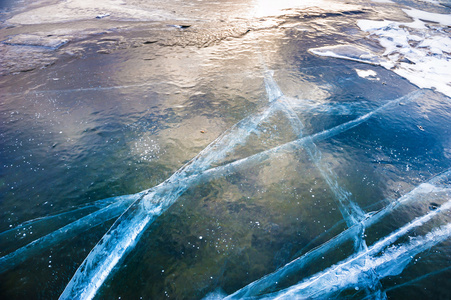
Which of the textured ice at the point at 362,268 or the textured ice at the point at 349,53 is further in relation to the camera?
the textured ice at the point at 349,53

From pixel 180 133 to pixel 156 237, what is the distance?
1035 millimetres

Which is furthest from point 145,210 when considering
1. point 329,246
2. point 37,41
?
point 37,41

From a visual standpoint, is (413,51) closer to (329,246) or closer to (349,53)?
(349,53)

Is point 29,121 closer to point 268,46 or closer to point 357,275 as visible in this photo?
point 357,275

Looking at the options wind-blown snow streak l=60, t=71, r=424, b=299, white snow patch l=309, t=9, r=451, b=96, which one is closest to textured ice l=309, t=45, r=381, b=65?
white snow patch l=309, t=9, r=451, b=96

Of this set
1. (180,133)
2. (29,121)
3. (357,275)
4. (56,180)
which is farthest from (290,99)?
(29,121)

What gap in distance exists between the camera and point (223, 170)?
1.97m

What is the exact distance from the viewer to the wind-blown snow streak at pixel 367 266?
133cm

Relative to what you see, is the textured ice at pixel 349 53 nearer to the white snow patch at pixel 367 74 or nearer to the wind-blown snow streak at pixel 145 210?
the white snow patch at pixel 367 74

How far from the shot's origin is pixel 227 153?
210 centimetres

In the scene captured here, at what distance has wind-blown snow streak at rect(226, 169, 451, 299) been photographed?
1.33 metres

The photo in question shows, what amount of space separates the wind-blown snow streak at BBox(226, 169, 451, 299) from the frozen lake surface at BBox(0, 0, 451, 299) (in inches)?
0.4

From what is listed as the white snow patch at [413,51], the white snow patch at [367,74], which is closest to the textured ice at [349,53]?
the white snow patch at [413,51]

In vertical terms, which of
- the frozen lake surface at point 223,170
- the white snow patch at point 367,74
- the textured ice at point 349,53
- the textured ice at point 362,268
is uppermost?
the textured ice at point 349,53
